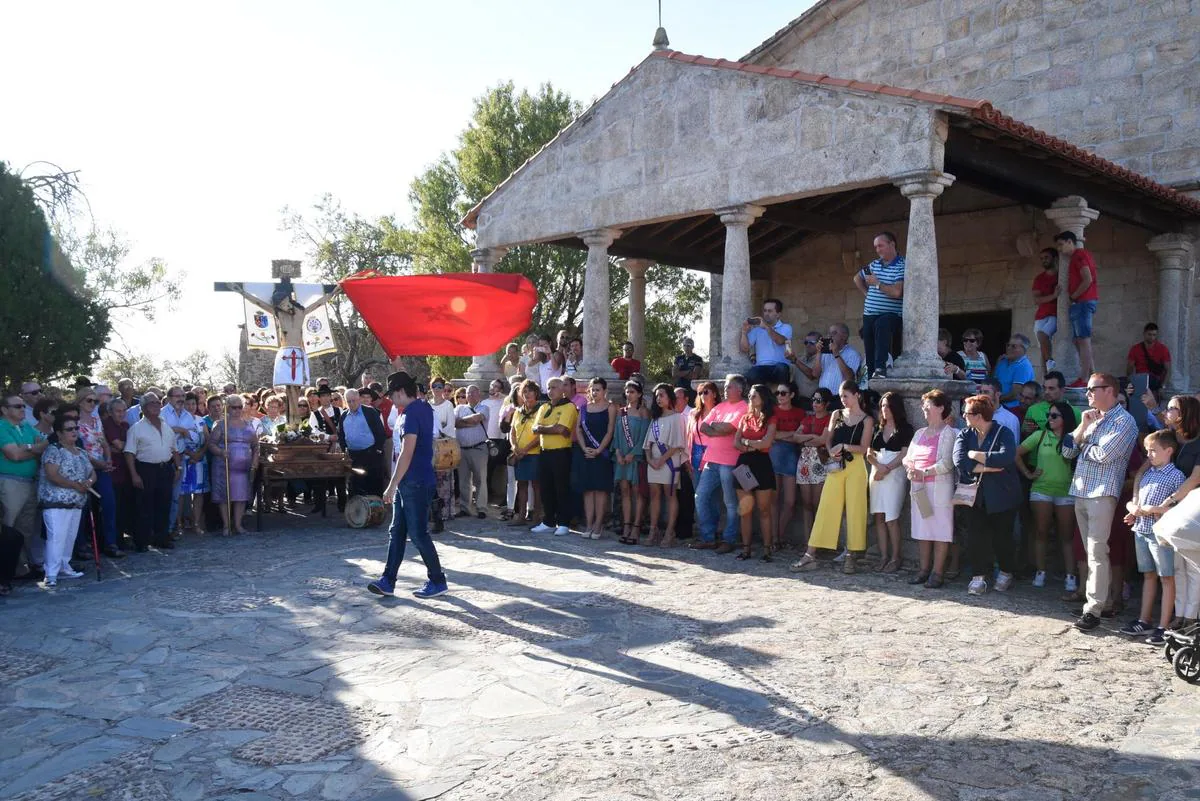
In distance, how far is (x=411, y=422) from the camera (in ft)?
24.5

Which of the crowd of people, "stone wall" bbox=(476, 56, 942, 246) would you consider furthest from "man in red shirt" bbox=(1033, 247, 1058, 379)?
"stone wall" bbox=(476, 56, 942, 246)

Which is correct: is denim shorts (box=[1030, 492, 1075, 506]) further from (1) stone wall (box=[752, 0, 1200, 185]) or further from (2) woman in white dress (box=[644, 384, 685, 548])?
(1) stone wall (box=[752, 0, 1200, 185])

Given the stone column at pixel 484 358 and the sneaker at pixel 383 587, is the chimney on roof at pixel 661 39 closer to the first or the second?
the stone column at pixel 484 358

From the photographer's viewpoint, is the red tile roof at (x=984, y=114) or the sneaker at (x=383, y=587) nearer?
the sneaker at (x=383, y=587)

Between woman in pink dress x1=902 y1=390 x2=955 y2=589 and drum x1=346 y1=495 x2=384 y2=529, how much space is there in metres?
6.25

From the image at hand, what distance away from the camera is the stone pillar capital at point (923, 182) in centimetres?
942

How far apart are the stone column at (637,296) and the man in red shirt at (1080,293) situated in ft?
21.5

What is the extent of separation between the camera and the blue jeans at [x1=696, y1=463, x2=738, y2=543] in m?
9.44

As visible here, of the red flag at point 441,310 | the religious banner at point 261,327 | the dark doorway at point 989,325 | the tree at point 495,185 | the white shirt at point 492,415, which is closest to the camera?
the red flag at point 441,310

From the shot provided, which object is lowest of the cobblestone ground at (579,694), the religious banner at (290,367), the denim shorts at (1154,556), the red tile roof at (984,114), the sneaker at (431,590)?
the cobblestone ground at (579,694)

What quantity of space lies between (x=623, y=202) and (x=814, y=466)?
4872 millimetres

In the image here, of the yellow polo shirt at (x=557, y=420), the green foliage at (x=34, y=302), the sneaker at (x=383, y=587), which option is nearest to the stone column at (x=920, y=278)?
the yellow polo shirt at (x=557, y=420)

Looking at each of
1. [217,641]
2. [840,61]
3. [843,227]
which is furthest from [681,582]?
[840,61]

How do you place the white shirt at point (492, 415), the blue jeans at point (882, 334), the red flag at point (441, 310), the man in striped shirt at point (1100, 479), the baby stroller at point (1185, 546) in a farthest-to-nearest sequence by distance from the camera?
the white shirt at point (492, 415)
the red flag at point (441, 310)
the blue jeans at point (882, 334)
the man in striped shirt at point (1100, 479)
the baby stroller at point (1185, 546)
